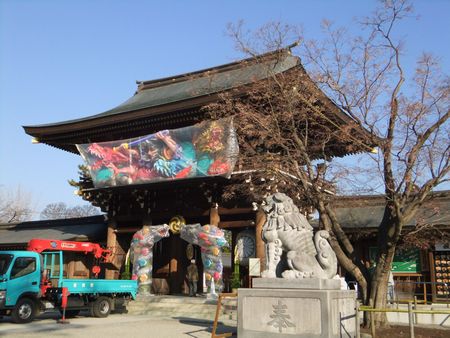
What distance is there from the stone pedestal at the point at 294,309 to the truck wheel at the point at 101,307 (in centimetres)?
771

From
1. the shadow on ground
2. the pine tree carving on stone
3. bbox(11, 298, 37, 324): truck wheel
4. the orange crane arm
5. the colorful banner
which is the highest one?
the orange crane arm

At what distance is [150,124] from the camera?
752 inches

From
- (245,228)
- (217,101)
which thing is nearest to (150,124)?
(217,101)

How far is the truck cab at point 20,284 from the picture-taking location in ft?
41.8

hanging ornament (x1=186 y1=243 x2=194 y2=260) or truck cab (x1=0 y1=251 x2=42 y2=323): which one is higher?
hanging ornament (x1=186 y1=243 x2=194 y2=260)

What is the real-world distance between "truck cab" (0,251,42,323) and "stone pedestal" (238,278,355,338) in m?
7.64

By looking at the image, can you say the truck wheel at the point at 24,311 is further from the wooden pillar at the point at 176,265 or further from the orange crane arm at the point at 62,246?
the wooden pillar at the point at 176,265

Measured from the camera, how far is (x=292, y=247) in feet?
29.5

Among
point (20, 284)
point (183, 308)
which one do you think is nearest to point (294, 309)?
point (183, 308)

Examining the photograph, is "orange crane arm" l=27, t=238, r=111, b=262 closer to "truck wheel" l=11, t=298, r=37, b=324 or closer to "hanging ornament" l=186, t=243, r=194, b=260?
"truck wheel" l=11, t=298, r=37, b=324

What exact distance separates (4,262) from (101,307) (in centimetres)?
356

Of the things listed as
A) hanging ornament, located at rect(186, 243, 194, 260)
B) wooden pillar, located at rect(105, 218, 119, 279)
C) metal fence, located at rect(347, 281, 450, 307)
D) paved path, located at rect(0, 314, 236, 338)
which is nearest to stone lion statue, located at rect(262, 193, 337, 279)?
paved path, located at rect(0, 314, 236, 338)

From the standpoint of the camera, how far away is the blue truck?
12898mm

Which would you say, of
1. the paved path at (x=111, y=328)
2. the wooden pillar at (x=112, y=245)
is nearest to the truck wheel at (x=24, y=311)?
the paved path at (x=111, y=328)
